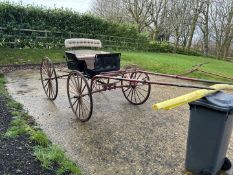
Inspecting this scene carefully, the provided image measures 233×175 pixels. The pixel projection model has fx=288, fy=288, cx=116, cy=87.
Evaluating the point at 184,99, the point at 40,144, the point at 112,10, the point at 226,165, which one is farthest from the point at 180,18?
the point at 184,99

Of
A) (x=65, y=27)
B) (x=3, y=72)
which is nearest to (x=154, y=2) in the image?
(x=65, y=27)

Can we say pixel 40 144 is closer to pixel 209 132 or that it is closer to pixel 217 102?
pixel 209 132

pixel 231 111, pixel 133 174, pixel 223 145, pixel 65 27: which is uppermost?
pixel 65 27

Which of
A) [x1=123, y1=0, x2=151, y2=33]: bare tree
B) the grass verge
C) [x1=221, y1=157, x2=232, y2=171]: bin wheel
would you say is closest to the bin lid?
[x1=221, y1=157, x2=232, y2=171]: bin wheel

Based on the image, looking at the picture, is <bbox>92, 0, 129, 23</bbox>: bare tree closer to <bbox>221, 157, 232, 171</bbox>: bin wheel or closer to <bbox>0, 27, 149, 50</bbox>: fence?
<bbox>0, 27, 149, 50</bbox>: fence

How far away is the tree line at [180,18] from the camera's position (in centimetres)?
2614

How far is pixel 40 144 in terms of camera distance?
4461mm

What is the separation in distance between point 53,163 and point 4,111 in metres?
2.39

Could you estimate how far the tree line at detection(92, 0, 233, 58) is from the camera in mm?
26141

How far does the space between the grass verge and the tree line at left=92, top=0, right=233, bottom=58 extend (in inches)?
829

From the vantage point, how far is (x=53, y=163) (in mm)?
3873

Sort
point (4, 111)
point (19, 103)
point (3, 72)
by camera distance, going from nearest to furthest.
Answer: point (4, 111) → point (19, 103) → point (3, 72)

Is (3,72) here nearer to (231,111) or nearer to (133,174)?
(133,174)

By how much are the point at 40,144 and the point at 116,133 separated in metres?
1.40
